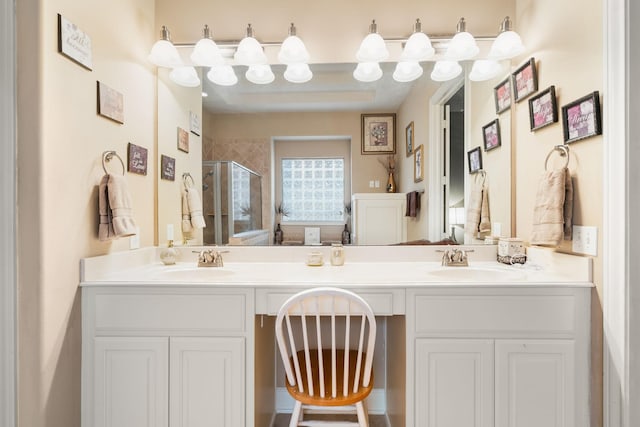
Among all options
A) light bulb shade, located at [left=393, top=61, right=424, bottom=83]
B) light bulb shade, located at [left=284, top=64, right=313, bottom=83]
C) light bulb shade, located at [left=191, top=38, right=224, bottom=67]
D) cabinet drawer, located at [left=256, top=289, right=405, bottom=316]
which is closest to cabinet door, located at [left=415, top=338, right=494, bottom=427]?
cabinet drawer, located at [left=256, top=289, right=405, bottom=316]

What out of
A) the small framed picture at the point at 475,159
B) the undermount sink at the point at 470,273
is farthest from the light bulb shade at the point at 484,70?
the undermount sink at the point at 470,273

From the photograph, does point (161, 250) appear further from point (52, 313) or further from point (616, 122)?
point (616, 122)

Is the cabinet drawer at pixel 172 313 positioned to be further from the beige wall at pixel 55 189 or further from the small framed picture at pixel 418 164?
the small framed picture at pixel 418 164

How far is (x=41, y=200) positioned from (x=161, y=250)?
0.78m

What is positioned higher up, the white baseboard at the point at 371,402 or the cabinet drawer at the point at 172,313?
the cabinet drawer at the point at 172,313

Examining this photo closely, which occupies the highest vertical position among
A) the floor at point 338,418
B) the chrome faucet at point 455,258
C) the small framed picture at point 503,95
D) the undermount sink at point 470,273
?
the small framed picture at point 503,95

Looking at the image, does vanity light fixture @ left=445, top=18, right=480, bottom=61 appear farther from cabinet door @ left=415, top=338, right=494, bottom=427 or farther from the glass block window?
cabinet door @ left=415, top=338, right=494, bottom=427

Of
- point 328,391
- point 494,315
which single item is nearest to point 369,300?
point 328,391

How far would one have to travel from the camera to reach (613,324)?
125 centimetres

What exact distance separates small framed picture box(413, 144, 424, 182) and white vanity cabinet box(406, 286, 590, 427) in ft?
2.58

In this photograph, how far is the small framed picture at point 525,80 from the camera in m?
1.67

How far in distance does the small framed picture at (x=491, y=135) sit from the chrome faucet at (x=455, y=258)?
63 centimetres

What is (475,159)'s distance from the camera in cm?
194

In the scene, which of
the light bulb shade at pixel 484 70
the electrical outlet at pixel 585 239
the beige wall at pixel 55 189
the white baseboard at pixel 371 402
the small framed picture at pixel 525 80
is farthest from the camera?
the white baseboard at pixel 371 402
